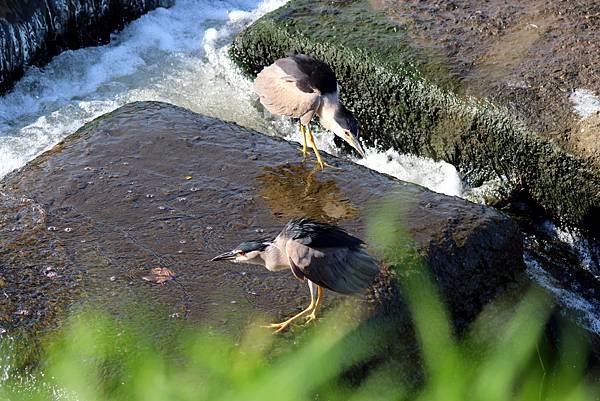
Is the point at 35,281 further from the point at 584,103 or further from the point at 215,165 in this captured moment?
the point at 584,103

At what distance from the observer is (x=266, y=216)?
427 centimetres

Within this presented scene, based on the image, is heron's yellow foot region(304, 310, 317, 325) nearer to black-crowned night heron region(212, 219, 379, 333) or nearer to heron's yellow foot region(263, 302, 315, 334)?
heron's yellow foot region(263, 302, 315, 334)

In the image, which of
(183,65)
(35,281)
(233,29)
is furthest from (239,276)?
(233,29)

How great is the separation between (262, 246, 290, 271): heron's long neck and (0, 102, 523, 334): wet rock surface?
12.1 inches

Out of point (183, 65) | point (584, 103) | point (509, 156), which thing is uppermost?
point (584, 103)

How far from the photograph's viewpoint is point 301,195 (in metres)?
4.53

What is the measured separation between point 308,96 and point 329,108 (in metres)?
0.15

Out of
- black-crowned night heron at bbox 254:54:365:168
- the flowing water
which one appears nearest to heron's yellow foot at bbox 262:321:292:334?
black-crowned night heron at bbox 254:54:365:168

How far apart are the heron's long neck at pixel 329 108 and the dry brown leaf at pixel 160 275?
145 centimetres

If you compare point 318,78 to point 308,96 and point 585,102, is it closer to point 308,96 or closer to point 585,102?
point 308,96

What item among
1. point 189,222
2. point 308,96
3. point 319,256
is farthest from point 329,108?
point 319,256

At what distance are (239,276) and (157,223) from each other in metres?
0.59

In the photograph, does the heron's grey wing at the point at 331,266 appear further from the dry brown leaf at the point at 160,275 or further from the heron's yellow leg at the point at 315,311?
the dry brown leaf at the point at 160,275

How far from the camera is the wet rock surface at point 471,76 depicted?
5566mm
